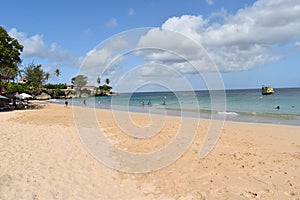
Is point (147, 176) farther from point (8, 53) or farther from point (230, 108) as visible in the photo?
point (230, 108)

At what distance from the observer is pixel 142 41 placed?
7996mm

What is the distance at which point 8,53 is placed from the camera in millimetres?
22828

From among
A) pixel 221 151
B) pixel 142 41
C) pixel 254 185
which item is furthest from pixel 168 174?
pixel 142 41

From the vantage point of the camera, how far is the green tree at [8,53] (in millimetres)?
22531

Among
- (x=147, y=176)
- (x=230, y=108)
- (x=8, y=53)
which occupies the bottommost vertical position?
(x=147, y=176)

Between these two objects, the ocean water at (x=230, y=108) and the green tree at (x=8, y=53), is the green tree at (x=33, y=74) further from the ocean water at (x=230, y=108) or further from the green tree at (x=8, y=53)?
the green tree at (x=8, y=53)

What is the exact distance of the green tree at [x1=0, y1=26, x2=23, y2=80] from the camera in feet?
73.9

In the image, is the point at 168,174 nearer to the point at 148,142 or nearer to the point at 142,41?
the point at 148,142

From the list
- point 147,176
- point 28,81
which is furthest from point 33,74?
point 147,176


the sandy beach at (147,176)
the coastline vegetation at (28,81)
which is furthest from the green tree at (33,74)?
the sandy beach at (147,176)

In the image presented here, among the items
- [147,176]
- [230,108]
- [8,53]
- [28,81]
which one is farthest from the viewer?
[28,81]

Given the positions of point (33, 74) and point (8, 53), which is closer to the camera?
point (8, 53)

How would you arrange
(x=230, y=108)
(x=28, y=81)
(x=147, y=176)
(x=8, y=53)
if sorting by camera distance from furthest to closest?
(x=28, y=81)
(x=230, y=108)
(x=8, y=53)
(x=147, y=176)

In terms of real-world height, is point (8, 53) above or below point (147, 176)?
above
